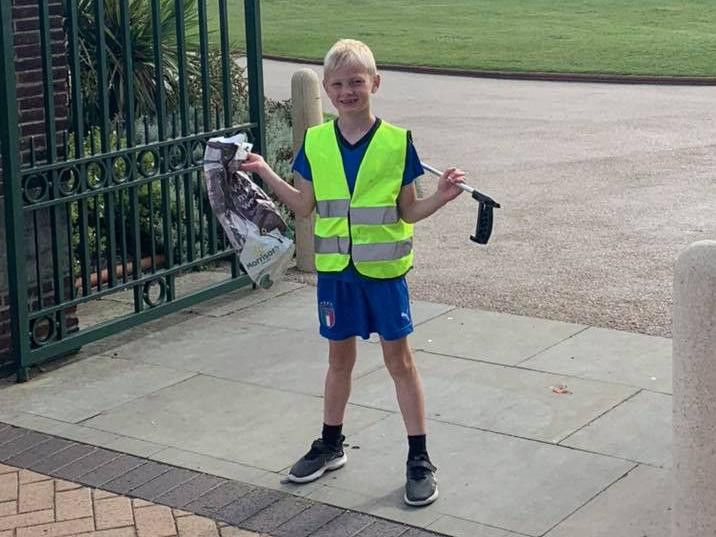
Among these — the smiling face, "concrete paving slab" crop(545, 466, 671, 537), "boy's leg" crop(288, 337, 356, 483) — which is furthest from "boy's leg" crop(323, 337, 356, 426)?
"concrete paving slab" crop(545, 466, 671, 537)

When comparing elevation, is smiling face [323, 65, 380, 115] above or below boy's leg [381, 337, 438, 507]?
above

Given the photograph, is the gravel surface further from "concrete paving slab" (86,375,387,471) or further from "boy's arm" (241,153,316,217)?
"boy's arm" (241,153,316,217)

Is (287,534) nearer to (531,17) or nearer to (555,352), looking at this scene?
(555,352)

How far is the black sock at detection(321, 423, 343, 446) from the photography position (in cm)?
575

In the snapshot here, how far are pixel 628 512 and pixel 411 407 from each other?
910mm

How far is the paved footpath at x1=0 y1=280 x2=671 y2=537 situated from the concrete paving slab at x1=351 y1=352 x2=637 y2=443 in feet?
0.04

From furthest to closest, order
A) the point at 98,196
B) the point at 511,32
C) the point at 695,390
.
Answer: the point at 511,32 → the point at 98,196 → the point at 695,390

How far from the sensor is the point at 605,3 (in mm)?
33188

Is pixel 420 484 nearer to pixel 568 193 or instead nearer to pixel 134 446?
pixel 134 446

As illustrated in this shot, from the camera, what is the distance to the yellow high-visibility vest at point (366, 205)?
541cm

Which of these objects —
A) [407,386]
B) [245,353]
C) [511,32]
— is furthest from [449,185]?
[511,32]

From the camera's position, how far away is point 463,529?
17.1 ft

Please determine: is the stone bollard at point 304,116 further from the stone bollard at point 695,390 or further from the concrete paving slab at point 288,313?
the stone bollard at point 695,390

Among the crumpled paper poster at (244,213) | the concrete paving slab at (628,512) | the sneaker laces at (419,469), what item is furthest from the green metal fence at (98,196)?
the concrete paving slab at (628,512)
